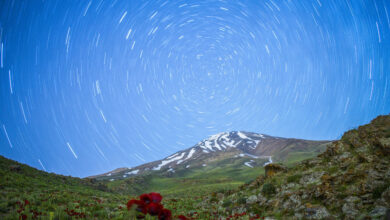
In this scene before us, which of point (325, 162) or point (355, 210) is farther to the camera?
point (325, 162)

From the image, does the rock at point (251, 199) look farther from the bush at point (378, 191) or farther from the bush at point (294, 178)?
the bush at point (378, 191)

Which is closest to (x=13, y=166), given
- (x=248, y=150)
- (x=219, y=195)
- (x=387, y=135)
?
(x=219, y=195)

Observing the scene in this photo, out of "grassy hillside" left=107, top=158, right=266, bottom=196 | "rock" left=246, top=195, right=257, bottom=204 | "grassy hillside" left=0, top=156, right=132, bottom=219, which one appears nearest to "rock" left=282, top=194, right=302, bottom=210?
"rock" left=246, top=195, right=257, bottom=204

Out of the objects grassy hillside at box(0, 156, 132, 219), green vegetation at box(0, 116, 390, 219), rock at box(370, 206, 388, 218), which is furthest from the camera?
grassy hillside at box(0, 156, 132, 219)

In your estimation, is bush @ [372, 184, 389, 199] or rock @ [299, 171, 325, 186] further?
rock @ [299, 171, 325, 186]

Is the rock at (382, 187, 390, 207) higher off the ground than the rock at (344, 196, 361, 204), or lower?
higher

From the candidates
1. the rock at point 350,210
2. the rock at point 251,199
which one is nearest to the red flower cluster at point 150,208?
the rock at point 350,210

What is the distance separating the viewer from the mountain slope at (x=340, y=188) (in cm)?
602

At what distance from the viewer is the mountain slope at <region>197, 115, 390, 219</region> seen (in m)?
6.02

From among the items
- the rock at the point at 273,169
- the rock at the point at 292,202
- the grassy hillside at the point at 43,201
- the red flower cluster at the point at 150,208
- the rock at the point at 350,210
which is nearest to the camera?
the red flower cluster at the point at 150,208

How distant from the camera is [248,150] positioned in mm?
170375

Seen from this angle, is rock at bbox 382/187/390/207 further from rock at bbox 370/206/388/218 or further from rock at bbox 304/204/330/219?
rock at bbox 304/204/330/219

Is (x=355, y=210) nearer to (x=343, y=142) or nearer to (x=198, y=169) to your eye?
(x=343, y=142)

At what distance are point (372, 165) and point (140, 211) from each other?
9.79 meters
